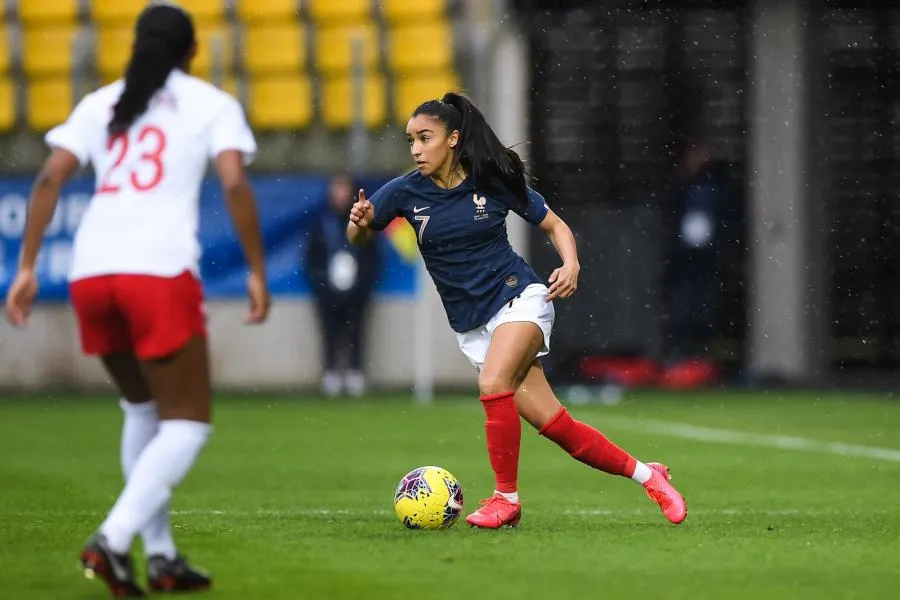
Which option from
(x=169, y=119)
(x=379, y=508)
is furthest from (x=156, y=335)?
(x=379, y=508)

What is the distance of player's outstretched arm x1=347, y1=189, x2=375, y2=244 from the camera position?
722 cm

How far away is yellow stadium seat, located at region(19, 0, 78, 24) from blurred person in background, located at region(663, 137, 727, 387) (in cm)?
732

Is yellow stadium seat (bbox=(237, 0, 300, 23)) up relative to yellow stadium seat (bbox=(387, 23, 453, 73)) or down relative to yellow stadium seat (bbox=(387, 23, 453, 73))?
up

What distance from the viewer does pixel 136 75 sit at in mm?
5434

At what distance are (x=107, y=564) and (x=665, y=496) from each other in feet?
10.3

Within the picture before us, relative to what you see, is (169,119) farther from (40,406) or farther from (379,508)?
(40,406)

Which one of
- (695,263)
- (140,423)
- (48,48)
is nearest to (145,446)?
(140,423)

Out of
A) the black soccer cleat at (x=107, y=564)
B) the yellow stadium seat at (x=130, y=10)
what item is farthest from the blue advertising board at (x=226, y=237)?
the black soccer cleat at (x=107, y=564)

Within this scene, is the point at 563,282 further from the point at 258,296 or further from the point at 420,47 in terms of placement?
the point at 420,47

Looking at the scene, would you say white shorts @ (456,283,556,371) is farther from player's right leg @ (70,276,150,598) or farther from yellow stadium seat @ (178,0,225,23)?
yellow stadium seat @ (178,0,225,23)

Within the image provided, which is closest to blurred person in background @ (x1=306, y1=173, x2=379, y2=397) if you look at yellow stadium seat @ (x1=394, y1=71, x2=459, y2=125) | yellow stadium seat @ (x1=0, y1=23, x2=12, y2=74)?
yellow stadium seat @ (x1=394, y1=71, x2=459, y2=125)

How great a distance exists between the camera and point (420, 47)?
20.1 meters

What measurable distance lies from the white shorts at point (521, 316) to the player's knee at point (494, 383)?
216 mm

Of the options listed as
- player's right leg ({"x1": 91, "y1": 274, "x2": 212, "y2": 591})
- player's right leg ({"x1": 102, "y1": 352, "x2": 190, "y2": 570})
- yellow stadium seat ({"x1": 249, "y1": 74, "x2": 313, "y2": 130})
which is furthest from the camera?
yellow stadium seat ({"x1": 249, "y1": 74, "x2": 313, "y2": 130})
